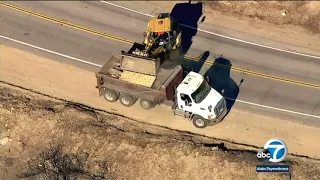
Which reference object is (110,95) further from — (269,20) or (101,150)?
(269,20)

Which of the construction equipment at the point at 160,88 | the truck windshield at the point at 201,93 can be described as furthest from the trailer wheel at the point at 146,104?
the truck windshield at the point at 201,93

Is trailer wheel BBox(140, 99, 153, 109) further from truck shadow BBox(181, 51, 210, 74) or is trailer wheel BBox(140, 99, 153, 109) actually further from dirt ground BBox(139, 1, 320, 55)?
dirt ground BBox(139, 1, 320, 55)

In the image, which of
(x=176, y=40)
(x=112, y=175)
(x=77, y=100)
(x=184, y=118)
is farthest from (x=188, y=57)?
(x=112, y=175)

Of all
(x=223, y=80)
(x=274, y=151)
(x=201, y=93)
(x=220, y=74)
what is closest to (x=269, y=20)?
(x=220, y=74)

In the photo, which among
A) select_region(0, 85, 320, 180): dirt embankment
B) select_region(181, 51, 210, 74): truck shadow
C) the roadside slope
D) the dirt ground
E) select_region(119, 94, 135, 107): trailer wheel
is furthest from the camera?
the dirt ground

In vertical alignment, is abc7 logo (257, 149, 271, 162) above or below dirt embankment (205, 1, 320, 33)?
below

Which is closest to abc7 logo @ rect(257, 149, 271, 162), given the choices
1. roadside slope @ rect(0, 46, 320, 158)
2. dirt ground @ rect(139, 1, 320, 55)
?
roadside slope @ rect(0, 46, 320, 158)
